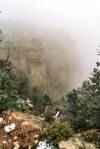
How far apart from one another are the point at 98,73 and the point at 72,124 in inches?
153

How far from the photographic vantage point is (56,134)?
1859cm

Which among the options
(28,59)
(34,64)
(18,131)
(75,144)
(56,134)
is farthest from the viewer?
(28,59)

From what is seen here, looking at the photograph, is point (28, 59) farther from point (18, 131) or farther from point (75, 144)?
point (75, 144)

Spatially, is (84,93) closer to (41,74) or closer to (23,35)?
(41,74)

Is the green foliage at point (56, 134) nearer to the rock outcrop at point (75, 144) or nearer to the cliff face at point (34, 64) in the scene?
the rock outcrop at point (75, 144)

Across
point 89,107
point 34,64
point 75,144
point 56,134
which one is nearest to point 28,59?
point 34,64

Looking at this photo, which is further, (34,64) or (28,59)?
(28,59)

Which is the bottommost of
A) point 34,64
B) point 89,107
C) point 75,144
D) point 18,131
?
point 75,144

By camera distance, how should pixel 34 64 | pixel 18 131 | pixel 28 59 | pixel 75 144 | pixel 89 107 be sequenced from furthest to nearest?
pixel 28 59 < pixel 34 64 < pixel 89 107 < pixel 18 131 < pixel 75 144

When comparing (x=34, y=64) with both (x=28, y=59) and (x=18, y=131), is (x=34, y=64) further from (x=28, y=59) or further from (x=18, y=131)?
(x=18, y=131)

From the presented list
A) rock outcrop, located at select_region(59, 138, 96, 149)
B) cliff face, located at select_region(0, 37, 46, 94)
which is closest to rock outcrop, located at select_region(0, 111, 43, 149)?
rock outcrop, located at select_region(59, 138, 96, 149)

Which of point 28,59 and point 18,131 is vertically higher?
point 28,59

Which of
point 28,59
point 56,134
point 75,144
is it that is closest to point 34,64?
point 28,59

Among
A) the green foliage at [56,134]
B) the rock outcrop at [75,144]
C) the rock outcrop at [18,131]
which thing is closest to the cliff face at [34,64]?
the rock outcrop at [18,131]
